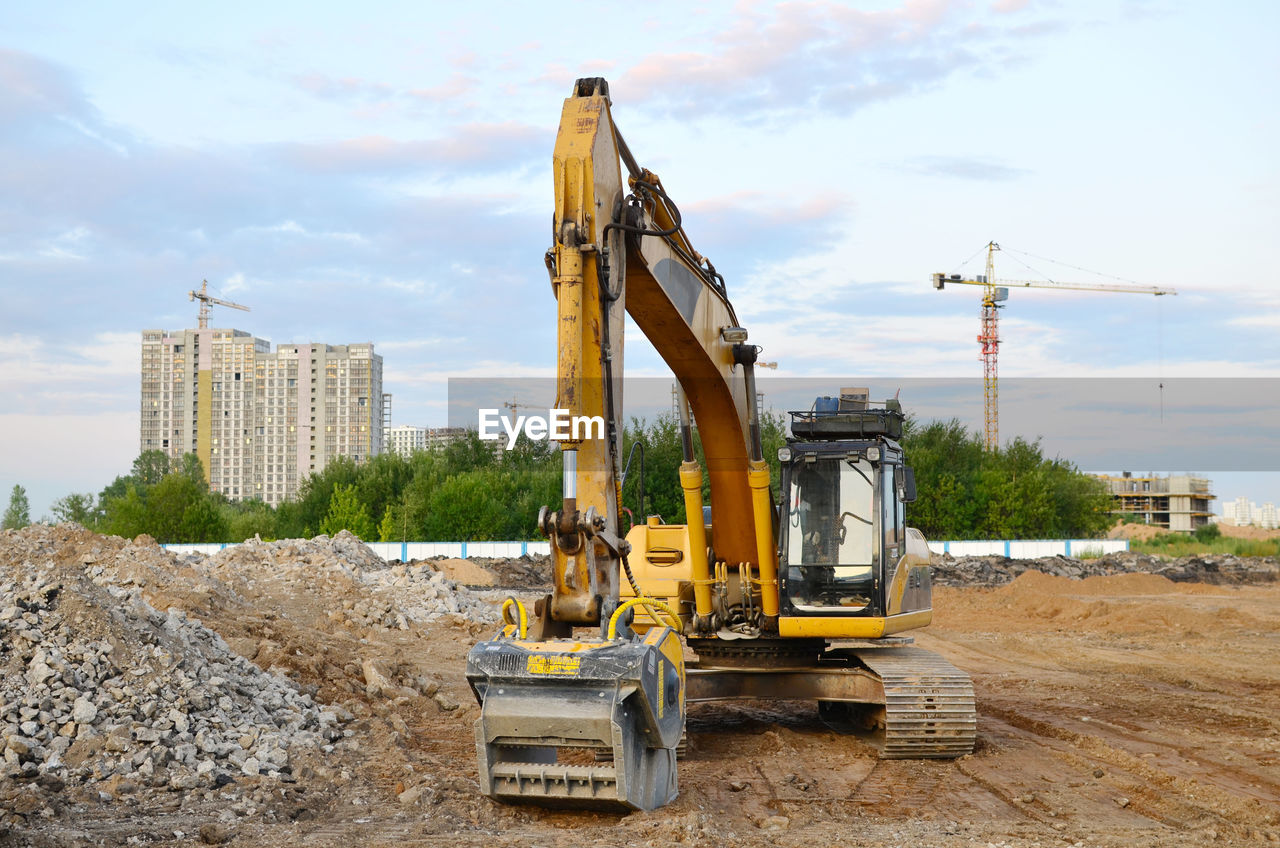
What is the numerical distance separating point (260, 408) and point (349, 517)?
5900 cm

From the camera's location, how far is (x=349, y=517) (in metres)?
56.4

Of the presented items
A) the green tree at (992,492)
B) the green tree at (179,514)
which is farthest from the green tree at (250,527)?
the green tree at (992,492)

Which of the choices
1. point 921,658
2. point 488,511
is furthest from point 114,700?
point 488,511

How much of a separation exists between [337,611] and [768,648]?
11463 millimetres

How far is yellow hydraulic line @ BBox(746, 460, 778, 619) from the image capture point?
32.2ft

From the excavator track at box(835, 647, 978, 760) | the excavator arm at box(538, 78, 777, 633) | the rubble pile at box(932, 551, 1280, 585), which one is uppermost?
the excavator arm at box(538, 78, 777, 633)

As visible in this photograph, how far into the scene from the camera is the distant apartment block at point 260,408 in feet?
361

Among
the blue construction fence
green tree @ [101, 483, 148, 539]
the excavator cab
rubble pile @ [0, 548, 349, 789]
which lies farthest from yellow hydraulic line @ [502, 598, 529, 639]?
green tree @ [101, 483, 148, 539]

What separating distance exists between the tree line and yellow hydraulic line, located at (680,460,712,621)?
113 ft

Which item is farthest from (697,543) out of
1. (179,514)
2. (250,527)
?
(250,527)

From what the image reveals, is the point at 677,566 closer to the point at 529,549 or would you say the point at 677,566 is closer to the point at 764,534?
the point at 764,534

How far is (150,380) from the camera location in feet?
370

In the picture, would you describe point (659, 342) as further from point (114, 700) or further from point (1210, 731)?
point (1210, 731)

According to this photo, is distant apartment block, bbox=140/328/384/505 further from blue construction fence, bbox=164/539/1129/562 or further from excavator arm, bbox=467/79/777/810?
excavator arm, bbox=467/79/777/810
